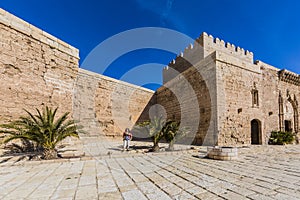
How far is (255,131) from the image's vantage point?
10.5 metres

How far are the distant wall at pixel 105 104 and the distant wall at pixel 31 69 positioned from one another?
2491mm

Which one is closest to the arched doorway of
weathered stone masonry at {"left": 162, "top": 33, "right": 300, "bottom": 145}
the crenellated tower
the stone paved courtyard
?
weathered stone masonry at {"left": 162, "top": 33, "right": 300, "bottom": 145}

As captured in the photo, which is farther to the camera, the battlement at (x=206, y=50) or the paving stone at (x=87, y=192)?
the battlement at (x=206, y=50)

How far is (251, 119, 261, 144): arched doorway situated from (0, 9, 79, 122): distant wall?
1124 centimetres

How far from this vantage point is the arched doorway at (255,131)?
33.7 feet

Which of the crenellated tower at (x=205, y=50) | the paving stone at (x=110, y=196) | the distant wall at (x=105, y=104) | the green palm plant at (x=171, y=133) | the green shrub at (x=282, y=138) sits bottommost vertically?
the green shrub at (x=282, y=138)

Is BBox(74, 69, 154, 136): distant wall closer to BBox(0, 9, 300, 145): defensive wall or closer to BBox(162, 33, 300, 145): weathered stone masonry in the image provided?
BBox(0, 9, 300, 145): defensive wall

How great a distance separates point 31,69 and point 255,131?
12.9 meters

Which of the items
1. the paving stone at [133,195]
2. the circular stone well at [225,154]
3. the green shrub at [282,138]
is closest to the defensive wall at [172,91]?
the green shrub at [282,138]

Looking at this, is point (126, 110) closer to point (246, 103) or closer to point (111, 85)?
point (111, 85)

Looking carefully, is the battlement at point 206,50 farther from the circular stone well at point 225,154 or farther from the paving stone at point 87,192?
the paving stone at point 87,192

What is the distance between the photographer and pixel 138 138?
12977 mm

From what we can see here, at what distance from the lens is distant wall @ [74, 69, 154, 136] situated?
10359 millimetres

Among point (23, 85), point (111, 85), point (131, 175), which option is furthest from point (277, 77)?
point (23, 85)
